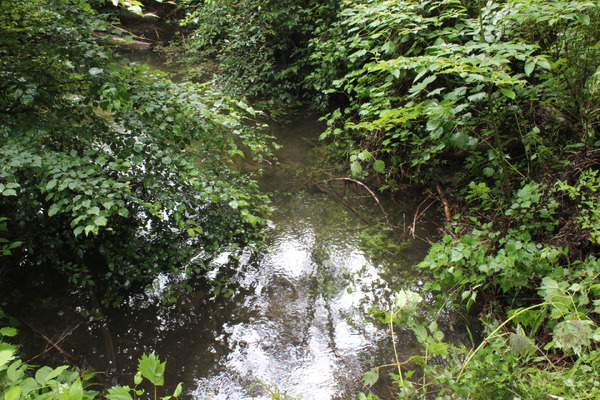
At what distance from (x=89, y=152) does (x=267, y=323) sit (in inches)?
62.5

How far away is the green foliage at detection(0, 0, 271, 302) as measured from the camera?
6.47ft

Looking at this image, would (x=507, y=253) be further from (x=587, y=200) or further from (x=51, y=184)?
(x=51, y=184)

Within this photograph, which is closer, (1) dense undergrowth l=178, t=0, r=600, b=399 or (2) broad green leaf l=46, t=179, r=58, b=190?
(1) dense undergrowth l=178, t=0, r=600, b=399

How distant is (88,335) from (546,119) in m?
3.68

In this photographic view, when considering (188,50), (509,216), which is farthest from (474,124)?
(188,50)

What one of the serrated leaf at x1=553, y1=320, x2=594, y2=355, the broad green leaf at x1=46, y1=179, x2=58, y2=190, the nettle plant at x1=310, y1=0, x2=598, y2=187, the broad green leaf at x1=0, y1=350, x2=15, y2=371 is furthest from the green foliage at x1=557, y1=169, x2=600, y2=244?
the broad green leaf at x1=46, y1=179, x2=58, y2=190

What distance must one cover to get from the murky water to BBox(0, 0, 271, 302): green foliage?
0.26 metres

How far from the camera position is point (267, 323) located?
2.55m

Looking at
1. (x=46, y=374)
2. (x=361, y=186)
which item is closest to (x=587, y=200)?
(x=361, y=186)

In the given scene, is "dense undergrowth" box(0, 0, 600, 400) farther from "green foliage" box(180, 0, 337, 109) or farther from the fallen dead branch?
"green foliage" box(180, 0, 337, 109)

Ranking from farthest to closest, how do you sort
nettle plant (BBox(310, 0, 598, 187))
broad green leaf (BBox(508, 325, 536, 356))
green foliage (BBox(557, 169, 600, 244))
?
1. nettle plant (BBox(310, 0, 598, 187))
2. green foliage (BBox(557, 169, 600, 244))
3. broad green leaf (BBox(508, 325, 536, 356))

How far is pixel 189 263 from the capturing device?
2.74m

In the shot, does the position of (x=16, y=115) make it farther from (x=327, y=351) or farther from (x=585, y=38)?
(x=585, y=38)

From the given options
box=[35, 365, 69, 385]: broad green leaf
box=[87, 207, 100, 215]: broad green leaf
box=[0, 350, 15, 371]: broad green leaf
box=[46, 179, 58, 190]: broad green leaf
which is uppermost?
box=[46, 179, 58, 190]: broad green leaf
